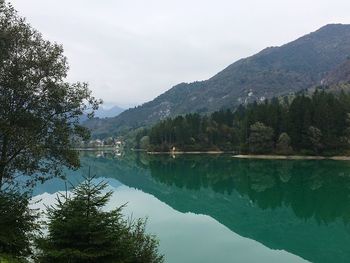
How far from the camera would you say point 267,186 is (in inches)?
3039

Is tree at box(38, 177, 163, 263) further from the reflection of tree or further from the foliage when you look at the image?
the reflection of tree

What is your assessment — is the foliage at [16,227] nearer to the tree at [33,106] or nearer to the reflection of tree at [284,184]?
the tree at [33,106]

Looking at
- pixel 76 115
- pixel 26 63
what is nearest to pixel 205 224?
pixel 76 115

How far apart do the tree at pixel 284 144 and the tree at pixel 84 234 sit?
122819 millimetres

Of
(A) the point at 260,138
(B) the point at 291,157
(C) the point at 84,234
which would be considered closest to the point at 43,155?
(C) the point at 84,234

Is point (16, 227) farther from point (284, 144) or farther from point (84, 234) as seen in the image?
point (284, 144)

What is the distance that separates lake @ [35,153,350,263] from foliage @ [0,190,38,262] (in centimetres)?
426

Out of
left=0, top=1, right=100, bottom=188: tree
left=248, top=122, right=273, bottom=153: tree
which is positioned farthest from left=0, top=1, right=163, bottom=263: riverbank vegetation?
left=248, top=122, right=273, bottom=153: tree

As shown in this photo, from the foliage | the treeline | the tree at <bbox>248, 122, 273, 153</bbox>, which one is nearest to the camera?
the foliage

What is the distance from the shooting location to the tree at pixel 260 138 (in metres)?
139

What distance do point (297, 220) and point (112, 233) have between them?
37143mm

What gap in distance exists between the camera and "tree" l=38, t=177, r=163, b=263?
48.1 ft

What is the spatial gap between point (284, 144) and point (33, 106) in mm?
118701

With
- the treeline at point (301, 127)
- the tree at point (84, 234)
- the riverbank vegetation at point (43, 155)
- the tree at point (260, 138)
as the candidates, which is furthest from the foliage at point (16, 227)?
the tree at point (260, 138)
